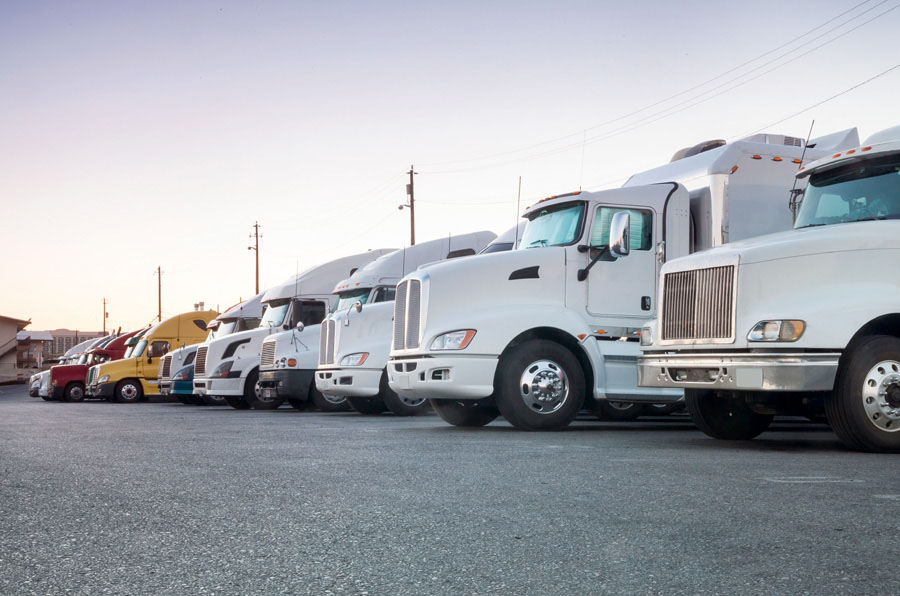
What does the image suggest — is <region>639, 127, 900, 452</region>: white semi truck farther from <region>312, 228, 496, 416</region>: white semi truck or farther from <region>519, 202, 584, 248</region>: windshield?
<region>312, 228, 496, 416</region>: white semi truck

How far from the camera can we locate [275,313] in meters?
22.7

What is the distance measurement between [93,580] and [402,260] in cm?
1541

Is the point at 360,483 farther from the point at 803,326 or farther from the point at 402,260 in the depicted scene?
the point at 402,260

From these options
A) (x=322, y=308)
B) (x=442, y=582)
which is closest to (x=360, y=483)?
(x=442, y=582)

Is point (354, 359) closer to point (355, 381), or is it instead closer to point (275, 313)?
point (355, 381)

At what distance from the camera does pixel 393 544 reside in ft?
14.2

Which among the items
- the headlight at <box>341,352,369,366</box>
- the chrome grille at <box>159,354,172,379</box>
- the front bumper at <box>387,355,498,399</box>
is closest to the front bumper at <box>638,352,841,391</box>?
the front bumper at <box>387,355,498,399</box>

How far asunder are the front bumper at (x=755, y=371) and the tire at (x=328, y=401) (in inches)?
446

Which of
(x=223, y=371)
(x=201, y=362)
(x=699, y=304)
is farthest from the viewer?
(x=201, y=362)

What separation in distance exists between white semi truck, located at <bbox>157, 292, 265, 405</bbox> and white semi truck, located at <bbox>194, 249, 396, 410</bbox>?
1494mm

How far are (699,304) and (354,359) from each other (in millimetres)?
8866

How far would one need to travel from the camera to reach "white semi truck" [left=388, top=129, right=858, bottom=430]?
37.6 ft

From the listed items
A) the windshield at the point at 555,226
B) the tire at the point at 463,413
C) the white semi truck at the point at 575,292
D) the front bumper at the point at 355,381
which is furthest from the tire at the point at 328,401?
the windshield at the point at 555,226

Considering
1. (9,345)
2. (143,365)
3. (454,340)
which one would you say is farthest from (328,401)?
(9,345)
